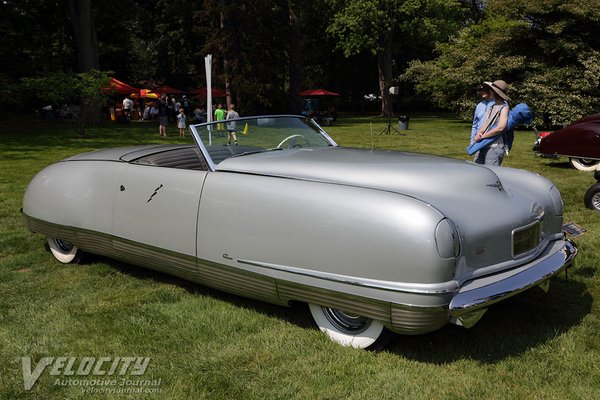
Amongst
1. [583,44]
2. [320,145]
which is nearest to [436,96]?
[583,44]

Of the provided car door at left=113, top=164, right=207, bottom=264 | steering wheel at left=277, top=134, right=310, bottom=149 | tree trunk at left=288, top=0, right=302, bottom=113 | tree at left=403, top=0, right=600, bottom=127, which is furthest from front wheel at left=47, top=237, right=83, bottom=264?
tree trunk at left=288, top=0, right=302, bottom=113

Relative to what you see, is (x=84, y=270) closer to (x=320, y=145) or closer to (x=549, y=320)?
(x=320, y=145)

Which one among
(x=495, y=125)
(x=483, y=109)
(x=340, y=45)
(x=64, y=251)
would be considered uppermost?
(x=340, y=45)

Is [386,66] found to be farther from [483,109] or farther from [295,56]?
[483,109]

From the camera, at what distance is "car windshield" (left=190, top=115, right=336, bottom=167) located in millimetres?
3955

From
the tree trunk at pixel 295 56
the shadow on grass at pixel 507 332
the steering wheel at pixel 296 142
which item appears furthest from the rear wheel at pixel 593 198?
the tree trunk at pixel 295 56

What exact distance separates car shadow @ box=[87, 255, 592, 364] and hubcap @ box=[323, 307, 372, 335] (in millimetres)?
211

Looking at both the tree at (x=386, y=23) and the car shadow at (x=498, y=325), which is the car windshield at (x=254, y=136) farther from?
the tree at (x=386, y=23)

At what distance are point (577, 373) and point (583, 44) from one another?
69.2 ft

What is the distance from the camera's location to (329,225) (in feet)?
9.83

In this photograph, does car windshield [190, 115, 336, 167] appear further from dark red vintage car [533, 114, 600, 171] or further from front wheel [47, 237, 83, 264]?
dark red vintage car [533, 114, 600, 171]

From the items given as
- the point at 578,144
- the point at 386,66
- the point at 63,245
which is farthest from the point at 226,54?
the point at 63,245

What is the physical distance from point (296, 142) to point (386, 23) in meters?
33.4

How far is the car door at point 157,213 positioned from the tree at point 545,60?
64.1 ft
